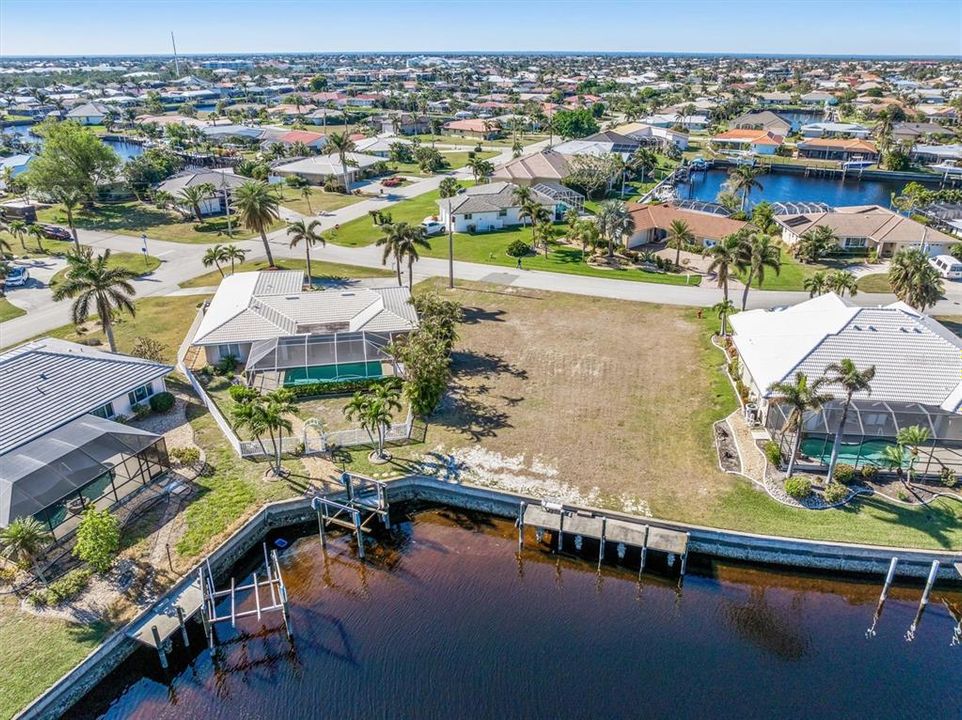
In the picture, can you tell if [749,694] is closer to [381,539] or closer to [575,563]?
[575,563]

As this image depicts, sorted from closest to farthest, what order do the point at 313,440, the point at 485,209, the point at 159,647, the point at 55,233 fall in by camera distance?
1. the point at 159,647
2. the point at 313,440
3. the point at 55,233
4. the point at 485,209

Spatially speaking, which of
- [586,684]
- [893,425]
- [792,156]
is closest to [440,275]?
[893,425]

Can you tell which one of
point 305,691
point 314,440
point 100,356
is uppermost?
point 100,356

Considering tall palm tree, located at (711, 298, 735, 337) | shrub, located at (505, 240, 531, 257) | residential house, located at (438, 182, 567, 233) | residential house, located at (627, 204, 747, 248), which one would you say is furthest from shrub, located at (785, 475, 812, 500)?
residential house, located at (438, 182, 567, 233)

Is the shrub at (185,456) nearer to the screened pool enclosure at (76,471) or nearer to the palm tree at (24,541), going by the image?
the screened pool enclosure at (76,471)

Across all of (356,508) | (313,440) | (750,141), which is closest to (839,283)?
(356,508)

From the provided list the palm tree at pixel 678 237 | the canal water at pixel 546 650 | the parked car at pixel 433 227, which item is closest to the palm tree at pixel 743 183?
the palm tree at pixel 678 237

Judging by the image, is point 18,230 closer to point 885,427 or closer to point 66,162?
point 66,162
